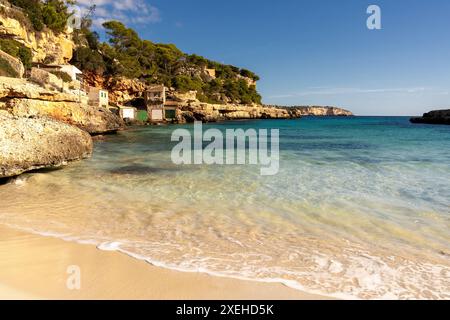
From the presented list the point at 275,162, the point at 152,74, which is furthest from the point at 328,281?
the point at 152,74

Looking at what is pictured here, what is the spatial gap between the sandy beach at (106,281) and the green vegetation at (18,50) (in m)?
33.7

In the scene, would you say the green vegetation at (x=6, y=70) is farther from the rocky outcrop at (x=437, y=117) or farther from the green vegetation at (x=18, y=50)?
the rocky outcrop at (x=437, y=117)

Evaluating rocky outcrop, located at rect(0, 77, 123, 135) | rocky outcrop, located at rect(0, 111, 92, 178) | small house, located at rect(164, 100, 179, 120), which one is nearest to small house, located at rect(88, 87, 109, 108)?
small house, located at rect(164, 100, 179, 120)

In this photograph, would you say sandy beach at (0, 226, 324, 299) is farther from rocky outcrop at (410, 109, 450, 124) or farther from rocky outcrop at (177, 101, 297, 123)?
rocky outcrop at (410, 109, 450, 124)

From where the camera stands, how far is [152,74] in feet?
219

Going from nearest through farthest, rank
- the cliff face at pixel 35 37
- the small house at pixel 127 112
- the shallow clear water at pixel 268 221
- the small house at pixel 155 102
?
the shallow clear water at pixel 268 221, the cliff face at pixel 35 37, the small house at pixel 127 112, the small house at pixel 155 102

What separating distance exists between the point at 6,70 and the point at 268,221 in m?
22.2

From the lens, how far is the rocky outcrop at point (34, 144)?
28.1 ft

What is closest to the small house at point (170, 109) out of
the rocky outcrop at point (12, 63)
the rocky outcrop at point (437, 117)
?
the rocky outcrop at point (12, 63)

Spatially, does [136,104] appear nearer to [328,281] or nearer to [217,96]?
[217,96]

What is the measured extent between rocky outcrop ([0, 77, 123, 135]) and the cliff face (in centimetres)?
1682

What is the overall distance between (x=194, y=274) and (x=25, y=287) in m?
1.64

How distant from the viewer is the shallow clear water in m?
3.65

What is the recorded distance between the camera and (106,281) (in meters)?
3.27
